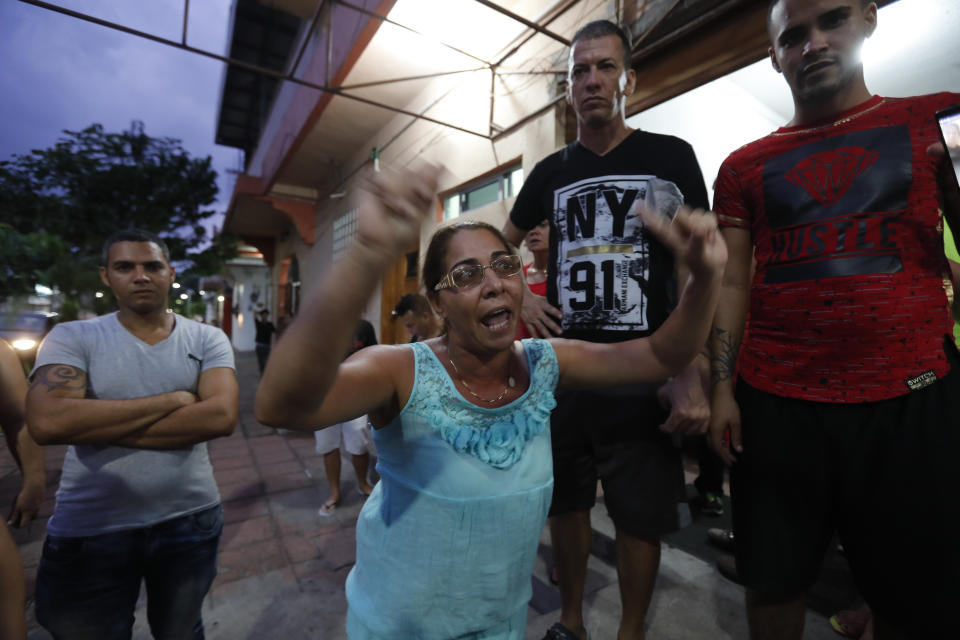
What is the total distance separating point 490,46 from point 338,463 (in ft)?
17.9

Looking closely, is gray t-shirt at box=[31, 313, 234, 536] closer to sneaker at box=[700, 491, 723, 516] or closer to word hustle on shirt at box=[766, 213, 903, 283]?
word hustle on shirt at box=[766, 213, 903, 283]

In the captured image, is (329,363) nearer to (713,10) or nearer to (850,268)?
(850,268)

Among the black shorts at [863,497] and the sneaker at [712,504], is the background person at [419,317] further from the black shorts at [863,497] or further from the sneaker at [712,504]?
the black shorts at [863,497]

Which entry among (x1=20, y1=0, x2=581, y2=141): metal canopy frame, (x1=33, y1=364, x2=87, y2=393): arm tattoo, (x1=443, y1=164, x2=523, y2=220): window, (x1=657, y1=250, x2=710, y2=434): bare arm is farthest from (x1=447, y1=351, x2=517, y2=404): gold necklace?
(x1=443, y1=164, x2=523, y2=220): window

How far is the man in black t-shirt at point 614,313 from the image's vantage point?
172 centimetres

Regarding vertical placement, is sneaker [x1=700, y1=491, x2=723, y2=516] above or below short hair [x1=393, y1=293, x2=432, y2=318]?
below

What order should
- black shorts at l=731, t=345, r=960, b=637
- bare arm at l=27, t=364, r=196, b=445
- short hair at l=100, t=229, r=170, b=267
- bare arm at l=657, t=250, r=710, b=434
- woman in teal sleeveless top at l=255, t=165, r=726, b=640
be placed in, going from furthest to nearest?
short hair at l=100, t=229, r=170, b=267
bare arm at l=27, t=364, r=196, b=445
bare arm at l=657, t=250, r=710, b=434
black shorts at l=731, t=345, r=960, b=637
woman in teal sleeveless top at l=255, t=165, r=726, b=640

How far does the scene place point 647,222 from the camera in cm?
134

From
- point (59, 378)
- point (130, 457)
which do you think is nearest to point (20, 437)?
point (59, 378)

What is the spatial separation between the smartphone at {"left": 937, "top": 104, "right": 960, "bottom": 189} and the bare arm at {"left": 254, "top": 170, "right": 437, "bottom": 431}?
4.54ft

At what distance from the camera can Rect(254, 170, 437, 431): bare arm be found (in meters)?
0.92

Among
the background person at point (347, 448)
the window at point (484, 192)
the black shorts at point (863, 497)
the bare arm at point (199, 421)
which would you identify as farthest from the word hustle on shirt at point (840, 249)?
the window at point (484, 192)

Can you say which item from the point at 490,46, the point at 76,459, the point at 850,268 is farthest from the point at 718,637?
the point at 490,46

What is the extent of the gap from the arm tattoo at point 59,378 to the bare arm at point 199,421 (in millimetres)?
289
